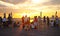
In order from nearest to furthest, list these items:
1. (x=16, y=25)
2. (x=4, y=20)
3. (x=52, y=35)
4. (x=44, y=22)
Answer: (x=52, y=35) → (x=4, y=20) → (x=16, y=25) → (x=44, y=22)

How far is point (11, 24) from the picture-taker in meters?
32.0

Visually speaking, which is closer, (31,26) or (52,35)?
(52,35)

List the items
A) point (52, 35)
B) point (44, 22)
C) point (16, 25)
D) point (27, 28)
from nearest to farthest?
point (52, 35) → point (27, 28) → point (16, 25) → point (44, 22)

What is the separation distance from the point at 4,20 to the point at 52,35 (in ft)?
35.8

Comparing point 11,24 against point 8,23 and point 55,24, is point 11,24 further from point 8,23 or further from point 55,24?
point 55,24

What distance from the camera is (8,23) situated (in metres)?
30.6

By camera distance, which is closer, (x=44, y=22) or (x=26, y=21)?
(x=26, y=21)

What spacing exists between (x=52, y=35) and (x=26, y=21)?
21.4 ft

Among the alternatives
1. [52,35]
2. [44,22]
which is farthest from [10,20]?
[52,35]

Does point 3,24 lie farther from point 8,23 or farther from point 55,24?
point 55,24

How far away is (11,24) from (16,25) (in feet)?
2.89

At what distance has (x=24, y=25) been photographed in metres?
26.6

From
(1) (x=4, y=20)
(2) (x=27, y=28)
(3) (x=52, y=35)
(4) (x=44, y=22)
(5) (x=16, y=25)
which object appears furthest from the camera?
(4) (x=44, y=22)

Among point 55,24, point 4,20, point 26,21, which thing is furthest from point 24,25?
point 55,24
